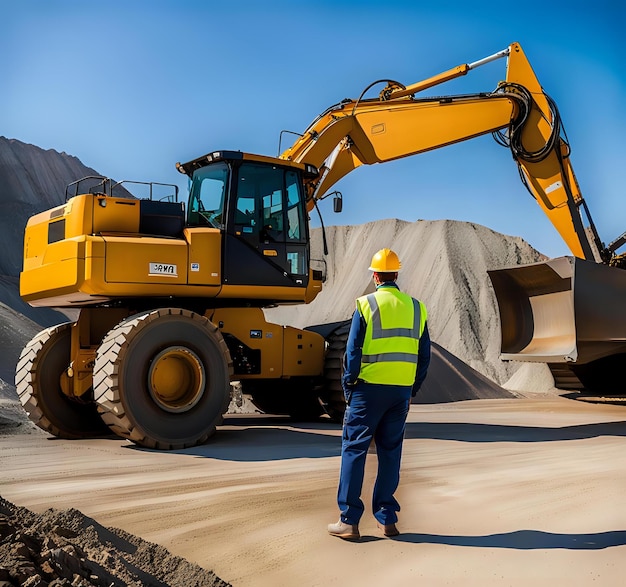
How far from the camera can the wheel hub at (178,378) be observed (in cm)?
846

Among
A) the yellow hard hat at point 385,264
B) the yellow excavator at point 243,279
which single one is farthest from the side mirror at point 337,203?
the yellow hard hat at point 385,264

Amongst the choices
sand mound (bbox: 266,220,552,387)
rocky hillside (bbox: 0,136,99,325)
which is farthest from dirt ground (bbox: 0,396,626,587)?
rocky hillside (bbox: 0,136,99,325)

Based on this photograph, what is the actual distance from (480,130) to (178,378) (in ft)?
19.7

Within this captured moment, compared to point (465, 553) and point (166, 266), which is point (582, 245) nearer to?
point (166, 266)

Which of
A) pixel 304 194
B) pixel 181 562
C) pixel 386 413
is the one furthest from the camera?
pixel 304 194

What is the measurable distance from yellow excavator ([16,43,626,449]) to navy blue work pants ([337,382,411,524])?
161 inches

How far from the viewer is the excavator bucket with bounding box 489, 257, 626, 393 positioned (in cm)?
1017

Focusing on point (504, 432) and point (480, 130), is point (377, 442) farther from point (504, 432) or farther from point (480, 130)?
point (480, 130)

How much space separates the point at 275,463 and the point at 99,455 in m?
1.89

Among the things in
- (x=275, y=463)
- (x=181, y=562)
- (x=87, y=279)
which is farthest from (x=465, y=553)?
(x=87, y=279)

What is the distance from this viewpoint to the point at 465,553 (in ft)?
13.4

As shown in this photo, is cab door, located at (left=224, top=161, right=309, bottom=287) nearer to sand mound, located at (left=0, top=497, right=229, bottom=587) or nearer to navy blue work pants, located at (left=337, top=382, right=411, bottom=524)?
navy blue work pants, located at (left=337, top=382, right=411, bottom=524)

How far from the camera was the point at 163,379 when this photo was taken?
28.2 ft

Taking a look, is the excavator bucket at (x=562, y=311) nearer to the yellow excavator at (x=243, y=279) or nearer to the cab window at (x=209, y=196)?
the yellow excavator at (x=243, y=279)
